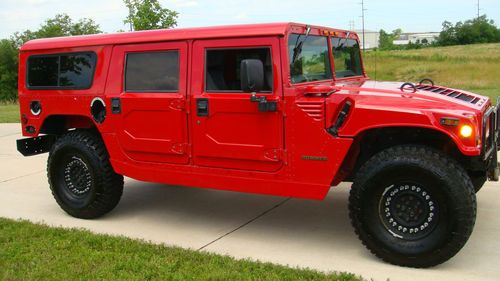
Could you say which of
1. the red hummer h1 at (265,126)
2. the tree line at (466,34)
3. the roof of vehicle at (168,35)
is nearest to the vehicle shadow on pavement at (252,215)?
the red hummer h1 at (265,126)

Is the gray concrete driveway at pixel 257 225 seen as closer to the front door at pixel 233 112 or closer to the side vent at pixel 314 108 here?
the front door at pixel 233 112

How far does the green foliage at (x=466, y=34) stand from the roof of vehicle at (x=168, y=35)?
89.9 m

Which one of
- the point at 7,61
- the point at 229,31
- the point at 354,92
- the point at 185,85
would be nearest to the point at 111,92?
the point at 185,85

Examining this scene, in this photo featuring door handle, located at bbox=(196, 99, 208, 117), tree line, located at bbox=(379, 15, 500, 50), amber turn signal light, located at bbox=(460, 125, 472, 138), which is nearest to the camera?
amber turn signal light, located at bbox=(460, 125, 472, 138)

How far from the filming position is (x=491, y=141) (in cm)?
432

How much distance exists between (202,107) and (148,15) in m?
11.6

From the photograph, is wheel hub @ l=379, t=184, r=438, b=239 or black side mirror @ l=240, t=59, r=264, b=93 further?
black side mirror @ l=240, t=59, r=264, b=93

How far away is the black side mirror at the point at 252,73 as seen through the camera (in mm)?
4160

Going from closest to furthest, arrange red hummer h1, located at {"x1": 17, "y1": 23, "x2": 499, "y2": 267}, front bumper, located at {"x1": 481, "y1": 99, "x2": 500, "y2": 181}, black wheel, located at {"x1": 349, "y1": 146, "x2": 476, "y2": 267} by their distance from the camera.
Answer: black wheel, located at {"x1": 349, "y1": 146, "x2": 476, "y2": 267}, red hummer h1, located at {"x1": 17, "y1": 23, "x2": 499, "y2": 267}, front bumper, located at {"x1": 481, "y1": 99, "x2": 500, "y2": 181}

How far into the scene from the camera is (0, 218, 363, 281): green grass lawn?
3953 millimetres

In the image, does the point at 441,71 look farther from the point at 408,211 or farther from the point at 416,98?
the point at 408,211

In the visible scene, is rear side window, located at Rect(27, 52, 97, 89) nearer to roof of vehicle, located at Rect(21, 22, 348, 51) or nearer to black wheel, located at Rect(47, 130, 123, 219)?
roof of vehicle, located at Rect(21, 22, 348, 51)

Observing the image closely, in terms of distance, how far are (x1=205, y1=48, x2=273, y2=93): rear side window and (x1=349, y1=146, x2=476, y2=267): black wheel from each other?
1.16 metres

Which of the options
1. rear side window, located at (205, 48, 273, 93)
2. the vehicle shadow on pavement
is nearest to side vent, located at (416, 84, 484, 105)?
rear side window, located at (205, 48, 273, 93)
